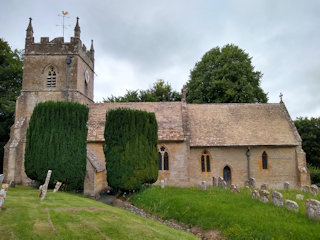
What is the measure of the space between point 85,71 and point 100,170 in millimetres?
12364

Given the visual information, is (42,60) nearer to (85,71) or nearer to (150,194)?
(85,71)

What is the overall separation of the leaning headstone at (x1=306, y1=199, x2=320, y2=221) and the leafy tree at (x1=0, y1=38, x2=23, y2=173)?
30225 millimetres

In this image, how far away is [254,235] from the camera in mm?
8953

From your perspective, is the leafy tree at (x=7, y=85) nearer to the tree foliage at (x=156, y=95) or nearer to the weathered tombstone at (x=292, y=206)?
the tree foliage at (x=156, y=95)

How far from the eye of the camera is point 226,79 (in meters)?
32.2

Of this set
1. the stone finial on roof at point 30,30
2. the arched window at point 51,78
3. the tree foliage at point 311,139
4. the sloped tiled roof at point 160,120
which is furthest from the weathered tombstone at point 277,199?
the stone finial on roof at point 30,30

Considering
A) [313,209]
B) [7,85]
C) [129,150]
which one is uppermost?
[7,85]

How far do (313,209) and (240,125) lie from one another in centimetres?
1530

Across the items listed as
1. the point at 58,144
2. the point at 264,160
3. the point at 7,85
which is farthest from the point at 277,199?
the point at 7,85

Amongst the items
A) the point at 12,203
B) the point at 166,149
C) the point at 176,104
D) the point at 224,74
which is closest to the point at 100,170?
the point at 166,149

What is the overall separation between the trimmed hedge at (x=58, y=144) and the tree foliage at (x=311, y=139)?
2564cm

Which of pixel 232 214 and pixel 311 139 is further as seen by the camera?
pixel 311 139

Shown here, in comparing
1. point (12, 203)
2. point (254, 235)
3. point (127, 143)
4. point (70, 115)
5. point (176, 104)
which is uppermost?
point (176, 104)

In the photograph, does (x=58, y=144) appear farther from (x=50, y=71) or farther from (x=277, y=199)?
(x=277, y=199)
